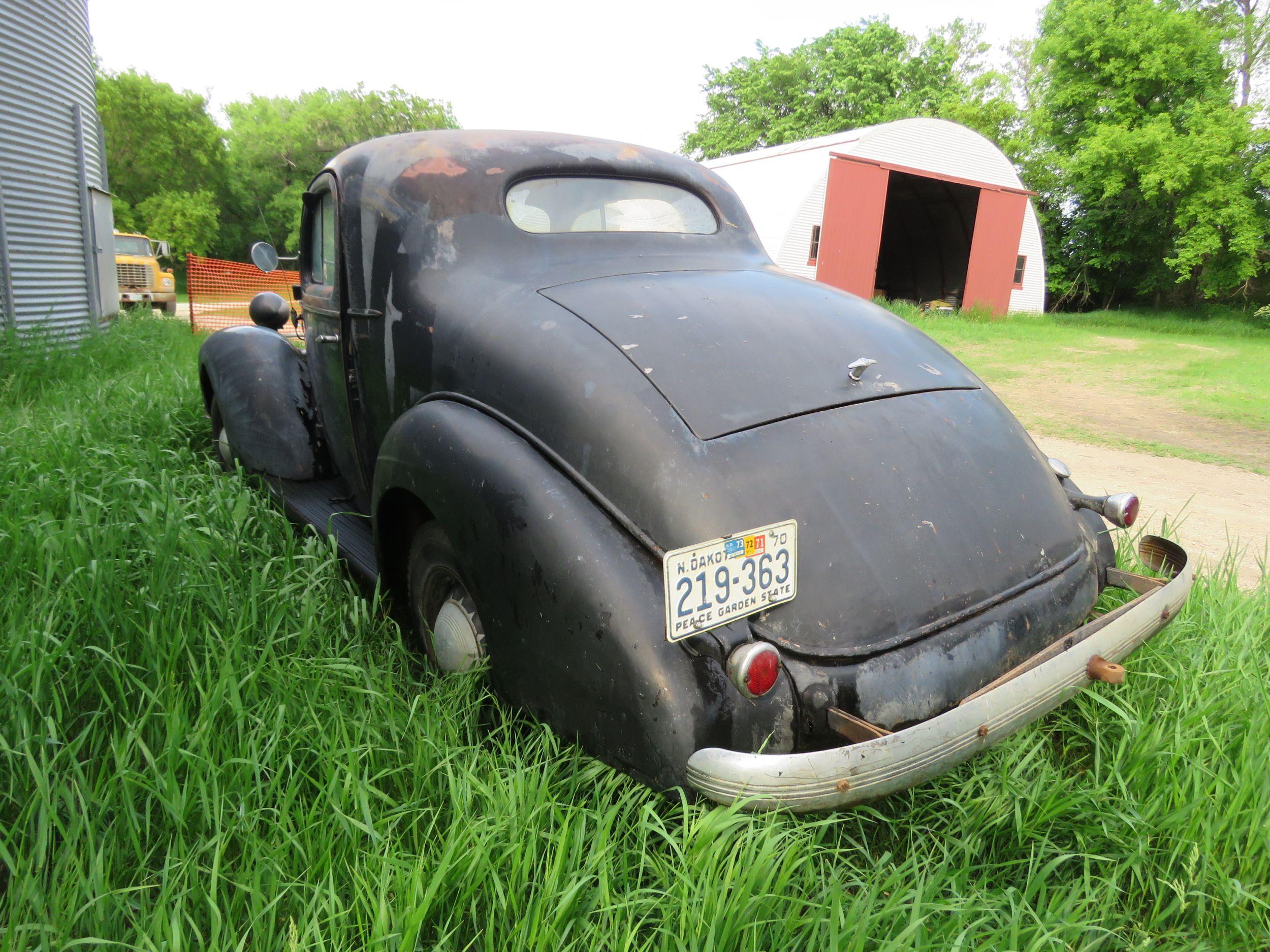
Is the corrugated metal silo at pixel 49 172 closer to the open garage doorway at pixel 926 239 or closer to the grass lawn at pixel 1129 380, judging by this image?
the grass lawn at pixel 1129 380

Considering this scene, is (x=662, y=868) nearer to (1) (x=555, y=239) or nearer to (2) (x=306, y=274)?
(1) (x=555, y=239)

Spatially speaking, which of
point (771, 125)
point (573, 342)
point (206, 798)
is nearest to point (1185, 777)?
point (573, 342)

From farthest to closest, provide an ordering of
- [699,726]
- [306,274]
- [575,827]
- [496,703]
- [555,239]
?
1. [306,274]
2. [555,239]
3. [496,703]
4. [575,827]
5. [699,726]

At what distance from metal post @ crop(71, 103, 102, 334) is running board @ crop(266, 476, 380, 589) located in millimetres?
6730

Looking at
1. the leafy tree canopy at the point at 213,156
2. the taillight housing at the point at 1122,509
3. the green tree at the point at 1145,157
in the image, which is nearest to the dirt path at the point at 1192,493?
the taillight housing at the point at 1122,509

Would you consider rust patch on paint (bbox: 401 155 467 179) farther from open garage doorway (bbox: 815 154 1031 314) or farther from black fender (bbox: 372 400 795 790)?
open garage doorway (bbox: 815 154 1031 314)

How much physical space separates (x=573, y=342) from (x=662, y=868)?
4.05 ft

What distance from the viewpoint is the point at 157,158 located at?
32844mm

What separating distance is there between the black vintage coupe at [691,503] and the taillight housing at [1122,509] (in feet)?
0.10

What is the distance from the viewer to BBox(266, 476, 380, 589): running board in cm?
263

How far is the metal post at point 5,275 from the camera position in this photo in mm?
7070

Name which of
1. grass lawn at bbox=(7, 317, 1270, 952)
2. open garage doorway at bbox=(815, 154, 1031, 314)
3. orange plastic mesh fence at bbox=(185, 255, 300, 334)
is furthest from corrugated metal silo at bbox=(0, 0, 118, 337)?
open garage doorway at bbox=(815, 154, 1031, 314)

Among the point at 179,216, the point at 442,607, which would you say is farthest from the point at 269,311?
the point at 179,216

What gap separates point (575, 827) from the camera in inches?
66.2
